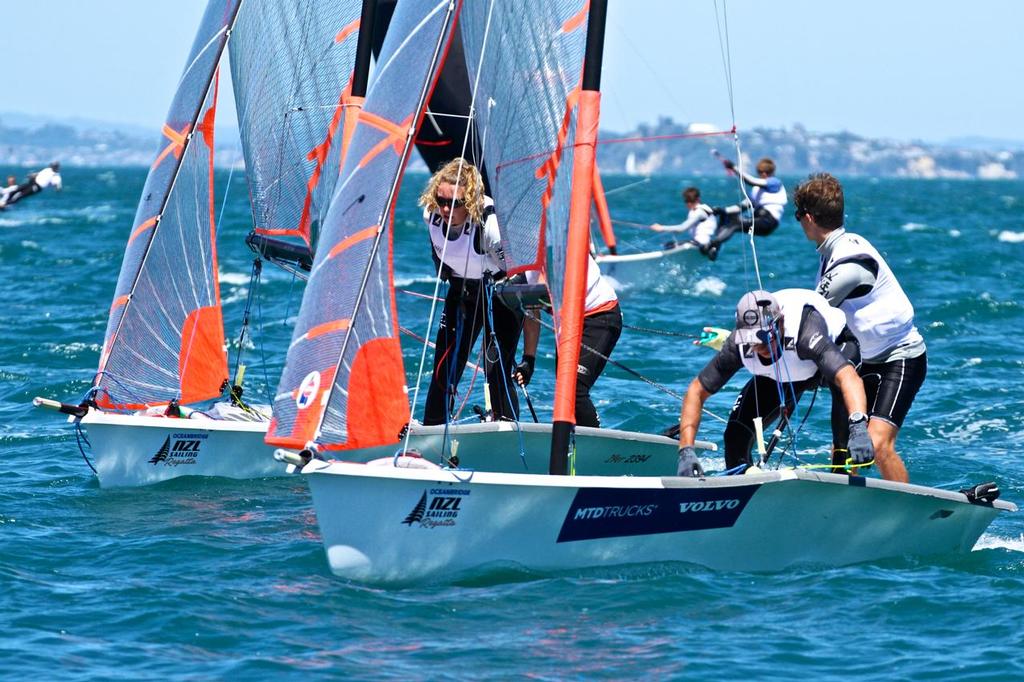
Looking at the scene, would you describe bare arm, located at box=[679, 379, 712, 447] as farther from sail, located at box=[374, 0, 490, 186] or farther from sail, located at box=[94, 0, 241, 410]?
sail, located at box=[374, 0, 490, 186]

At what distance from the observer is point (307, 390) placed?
7137 millimetres

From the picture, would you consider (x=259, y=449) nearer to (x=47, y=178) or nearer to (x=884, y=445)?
(x=884, y=445)

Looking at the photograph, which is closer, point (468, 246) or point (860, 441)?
point (860, 441)

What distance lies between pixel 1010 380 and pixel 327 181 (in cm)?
708

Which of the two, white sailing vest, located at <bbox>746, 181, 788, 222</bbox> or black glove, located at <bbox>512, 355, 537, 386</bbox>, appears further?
white sailing vest, located at <bbox>746, 181, 788, 222</bbox>

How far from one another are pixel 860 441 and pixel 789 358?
0.56 metres

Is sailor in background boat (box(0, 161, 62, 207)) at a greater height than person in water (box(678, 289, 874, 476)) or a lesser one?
greater

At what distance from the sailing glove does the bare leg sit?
1.82 feet

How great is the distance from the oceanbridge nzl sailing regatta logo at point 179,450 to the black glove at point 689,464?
11.9 ft

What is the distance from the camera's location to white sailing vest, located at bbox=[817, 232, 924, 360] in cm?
752

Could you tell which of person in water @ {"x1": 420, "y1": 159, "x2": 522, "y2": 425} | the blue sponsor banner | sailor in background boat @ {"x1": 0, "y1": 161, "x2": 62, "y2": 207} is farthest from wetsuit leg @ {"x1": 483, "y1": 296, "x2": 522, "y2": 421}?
sailor in background boat @ {"x1": 0, "y1": 161, "x2": 62, "y2": 207}

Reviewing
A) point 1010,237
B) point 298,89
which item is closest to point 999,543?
point 298,89

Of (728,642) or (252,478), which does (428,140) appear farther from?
(728,642)

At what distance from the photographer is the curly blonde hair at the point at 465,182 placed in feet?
26.6
